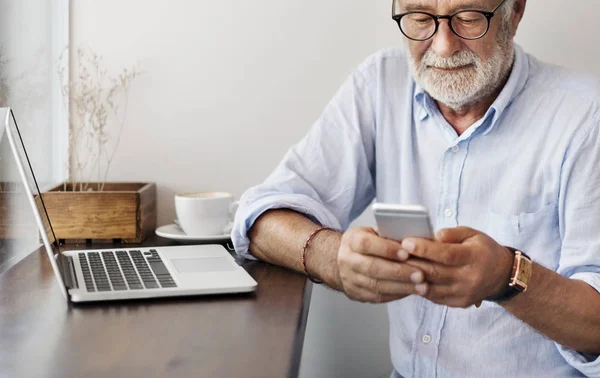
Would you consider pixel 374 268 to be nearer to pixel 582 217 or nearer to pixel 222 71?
pixel 582 217

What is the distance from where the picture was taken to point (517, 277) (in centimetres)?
120

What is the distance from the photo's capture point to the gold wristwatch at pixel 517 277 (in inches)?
47.0

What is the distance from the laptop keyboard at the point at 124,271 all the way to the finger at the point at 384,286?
12.2 inches

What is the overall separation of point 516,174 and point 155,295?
699mm

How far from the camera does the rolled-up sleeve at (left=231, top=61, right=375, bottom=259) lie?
1.54 m

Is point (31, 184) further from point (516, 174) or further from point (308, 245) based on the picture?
point (516, 174)

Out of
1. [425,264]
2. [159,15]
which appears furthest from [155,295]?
[159,15]

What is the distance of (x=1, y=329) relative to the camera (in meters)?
1.06

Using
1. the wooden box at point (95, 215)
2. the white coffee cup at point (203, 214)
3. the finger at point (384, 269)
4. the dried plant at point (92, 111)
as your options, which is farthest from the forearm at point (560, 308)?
the dried plant at point (92, 111)

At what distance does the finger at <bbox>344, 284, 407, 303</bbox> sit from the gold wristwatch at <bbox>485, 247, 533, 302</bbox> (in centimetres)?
15

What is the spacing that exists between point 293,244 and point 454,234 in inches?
14.9

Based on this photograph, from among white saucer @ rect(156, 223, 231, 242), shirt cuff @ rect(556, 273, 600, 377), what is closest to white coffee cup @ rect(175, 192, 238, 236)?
white saucer @ rect(156, 223, 231, 242)

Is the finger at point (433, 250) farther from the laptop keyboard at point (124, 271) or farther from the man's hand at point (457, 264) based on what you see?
the laptop keyboard at point (124, 271)

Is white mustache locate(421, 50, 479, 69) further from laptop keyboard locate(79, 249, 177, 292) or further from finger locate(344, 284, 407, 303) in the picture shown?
laptop keyboard locate(79, 249, 177, 292)
